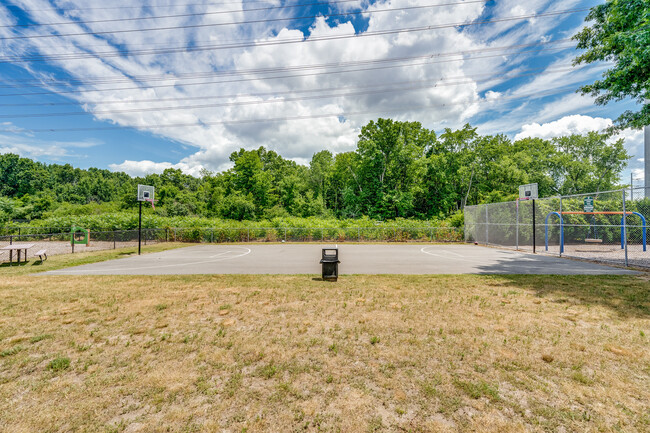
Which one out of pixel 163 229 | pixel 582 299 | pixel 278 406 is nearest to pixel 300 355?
pixel 278 406

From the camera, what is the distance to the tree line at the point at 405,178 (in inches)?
1120

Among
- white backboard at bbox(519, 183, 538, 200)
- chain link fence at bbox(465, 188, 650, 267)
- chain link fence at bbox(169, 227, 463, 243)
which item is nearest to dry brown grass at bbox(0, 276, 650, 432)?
white backboard at bbox(519, 183, 538, 200)

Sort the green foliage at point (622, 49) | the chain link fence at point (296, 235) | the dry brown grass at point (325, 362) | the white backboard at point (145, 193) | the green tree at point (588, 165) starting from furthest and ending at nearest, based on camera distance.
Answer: the green tree at point (588, 165), the chain link fence at point (296, 235), the white backboard at point (145, 193), the green foliage at point (622, 49), the dry brown grass at point (325, 362)

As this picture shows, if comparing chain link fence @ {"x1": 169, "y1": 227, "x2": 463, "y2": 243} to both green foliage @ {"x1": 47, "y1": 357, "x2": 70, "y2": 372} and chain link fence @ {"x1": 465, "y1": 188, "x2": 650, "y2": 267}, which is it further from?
green foliage @ {"x1": 47, "y1": 357, "x2": 70, "y2": 372}

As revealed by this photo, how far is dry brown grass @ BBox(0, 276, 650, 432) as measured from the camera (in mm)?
2346

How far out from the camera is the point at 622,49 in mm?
10656

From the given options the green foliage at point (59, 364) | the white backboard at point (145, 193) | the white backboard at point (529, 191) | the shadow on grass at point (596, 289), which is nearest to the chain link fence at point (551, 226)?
the white backboard at point (529, 191)

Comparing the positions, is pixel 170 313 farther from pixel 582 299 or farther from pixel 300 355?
pixel 582 299

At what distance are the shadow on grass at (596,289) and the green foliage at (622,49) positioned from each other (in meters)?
6.51

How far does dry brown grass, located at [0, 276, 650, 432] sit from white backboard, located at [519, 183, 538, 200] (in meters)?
12.1

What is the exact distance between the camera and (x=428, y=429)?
7.17ft

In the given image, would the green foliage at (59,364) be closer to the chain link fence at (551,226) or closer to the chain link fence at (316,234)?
the chain link fence at (316,234)

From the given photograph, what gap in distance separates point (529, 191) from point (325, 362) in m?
19.5

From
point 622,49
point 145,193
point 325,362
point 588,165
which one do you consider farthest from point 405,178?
point 325,362
